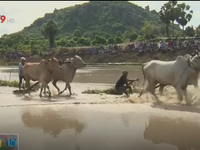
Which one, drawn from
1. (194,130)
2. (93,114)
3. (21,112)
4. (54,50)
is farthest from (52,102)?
(54,50)

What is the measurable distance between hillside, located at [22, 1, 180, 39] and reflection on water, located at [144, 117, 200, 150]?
79777 millimetres

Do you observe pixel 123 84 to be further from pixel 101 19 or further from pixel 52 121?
pixel 101 19

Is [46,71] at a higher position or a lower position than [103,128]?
higher

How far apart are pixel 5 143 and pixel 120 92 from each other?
7.94 m

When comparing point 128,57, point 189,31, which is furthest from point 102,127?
point 189,31

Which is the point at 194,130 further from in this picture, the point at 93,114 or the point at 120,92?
the point at 120,92

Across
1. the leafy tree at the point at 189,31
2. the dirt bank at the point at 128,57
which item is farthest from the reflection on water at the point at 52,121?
the leafy tree at the point at 189,31

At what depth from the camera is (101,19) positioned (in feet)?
343

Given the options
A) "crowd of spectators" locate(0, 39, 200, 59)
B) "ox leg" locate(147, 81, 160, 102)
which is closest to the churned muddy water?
"ox leg" locate(147, 81, 160, 102)

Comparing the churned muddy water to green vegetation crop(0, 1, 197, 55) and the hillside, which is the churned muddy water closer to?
green vegetation crop(0, 1, 197, 55)

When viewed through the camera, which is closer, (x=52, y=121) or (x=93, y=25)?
(x=52, y=121)

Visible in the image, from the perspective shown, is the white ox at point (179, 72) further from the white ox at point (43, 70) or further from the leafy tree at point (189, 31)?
the leafy tree at point (189, 31)

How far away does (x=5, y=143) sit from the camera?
5621 millimetres

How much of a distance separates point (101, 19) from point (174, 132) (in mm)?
99081
